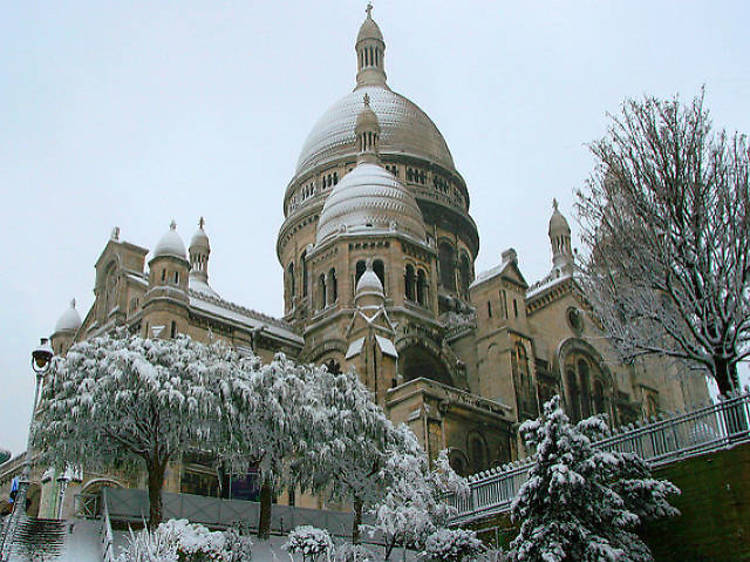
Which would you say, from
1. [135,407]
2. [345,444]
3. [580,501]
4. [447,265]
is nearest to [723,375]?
[580,501]

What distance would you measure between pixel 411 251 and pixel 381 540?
21790 mm

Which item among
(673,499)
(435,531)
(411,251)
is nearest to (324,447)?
(435,531)

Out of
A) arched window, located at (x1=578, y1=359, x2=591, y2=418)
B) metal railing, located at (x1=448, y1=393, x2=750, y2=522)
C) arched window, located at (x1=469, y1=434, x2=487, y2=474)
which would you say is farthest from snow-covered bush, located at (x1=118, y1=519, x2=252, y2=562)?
arched window, located at (x1=578, y1=359, x2=591, y2=418)

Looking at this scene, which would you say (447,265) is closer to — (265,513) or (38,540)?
(265,513)

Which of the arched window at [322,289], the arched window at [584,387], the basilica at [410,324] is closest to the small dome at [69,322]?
the basilica at [410,324]

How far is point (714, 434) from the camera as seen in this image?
68.1 feet

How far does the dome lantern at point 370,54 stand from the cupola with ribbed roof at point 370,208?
2008 cm

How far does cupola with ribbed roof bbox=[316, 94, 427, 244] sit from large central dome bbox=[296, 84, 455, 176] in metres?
10.0

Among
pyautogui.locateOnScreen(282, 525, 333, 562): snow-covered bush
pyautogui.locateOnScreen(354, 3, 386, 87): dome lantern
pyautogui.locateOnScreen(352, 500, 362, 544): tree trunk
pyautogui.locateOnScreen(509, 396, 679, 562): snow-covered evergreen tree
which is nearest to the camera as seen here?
pyautogui.locateOnScreen(509, 396, 679, 562): snow-covered evergreen tree

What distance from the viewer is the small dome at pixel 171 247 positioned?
42531 millimetres

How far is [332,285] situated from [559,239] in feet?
55.0

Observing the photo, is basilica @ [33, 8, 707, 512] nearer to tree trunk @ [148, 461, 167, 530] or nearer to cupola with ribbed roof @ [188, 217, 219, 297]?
cupola with ribbed roof @ [188, 217, 219, 297]

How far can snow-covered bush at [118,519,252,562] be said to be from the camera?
19.9m

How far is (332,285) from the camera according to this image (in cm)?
4884
